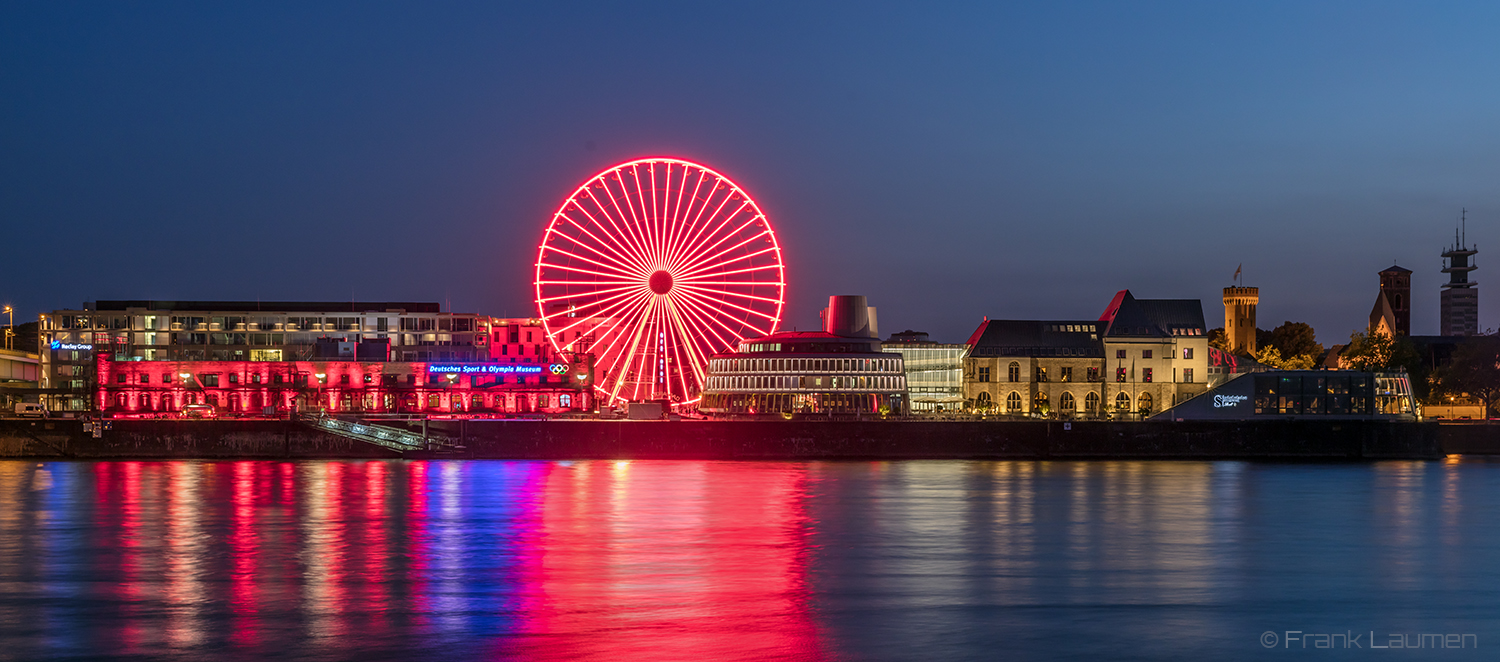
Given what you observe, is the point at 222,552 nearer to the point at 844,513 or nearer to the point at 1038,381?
the point at 844,513

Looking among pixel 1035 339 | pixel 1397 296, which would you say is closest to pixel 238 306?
pixel 1035 339

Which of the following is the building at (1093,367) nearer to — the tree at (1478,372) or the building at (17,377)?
the tree at (1478,372)

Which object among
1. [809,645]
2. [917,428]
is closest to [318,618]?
[809,645]

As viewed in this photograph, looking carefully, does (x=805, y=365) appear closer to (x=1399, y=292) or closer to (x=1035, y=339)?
(x=1035, y=339)

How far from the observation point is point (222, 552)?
40625 millimetres

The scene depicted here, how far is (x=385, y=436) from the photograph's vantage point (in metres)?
88.7

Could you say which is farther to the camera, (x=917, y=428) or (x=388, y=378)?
(x=388, y=378)

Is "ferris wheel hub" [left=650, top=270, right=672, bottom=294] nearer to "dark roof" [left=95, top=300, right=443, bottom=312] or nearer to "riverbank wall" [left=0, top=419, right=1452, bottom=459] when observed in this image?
"riverbank wall" [left=0, top=419, right=1452, bottom=459]

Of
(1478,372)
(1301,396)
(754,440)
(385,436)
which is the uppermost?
(1478,372)

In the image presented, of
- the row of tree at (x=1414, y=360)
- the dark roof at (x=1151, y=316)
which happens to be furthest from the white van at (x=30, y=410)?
the row of tree at (x=1414, y=360)

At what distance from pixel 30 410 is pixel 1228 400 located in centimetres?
9171

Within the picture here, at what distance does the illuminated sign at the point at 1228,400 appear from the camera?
91.9 m

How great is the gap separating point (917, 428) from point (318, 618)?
62283 millimetres

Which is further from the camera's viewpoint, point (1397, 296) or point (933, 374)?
point (1397, 296)
